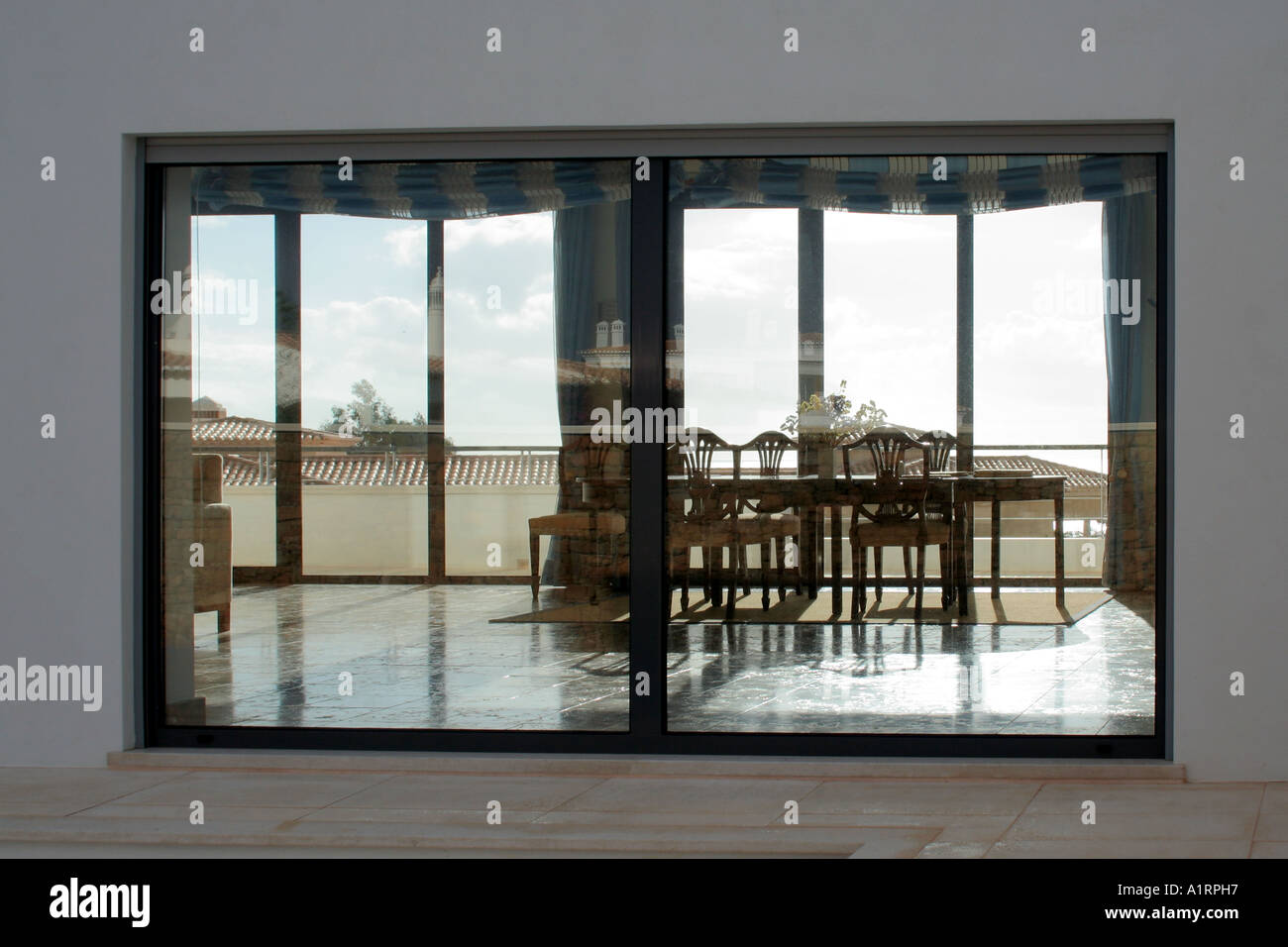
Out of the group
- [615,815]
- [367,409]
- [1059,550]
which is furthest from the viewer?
[367,409]

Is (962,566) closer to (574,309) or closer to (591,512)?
(591,512)

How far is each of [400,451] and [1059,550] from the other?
223 centimetres

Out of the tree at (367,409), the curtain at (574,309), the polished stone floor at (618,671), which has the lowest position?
the polished stone floor at (618,671)

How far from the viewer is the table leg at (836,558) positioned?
14.1ft

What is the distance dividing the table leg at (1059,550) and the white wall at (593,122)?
37 cm

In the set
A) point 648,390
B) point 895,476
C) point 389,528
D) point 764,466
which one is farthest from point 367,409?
point 895,476

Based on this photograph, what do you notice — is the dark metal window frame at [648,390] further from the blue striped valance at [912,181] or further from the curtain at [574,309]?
the curtain at [574,309]

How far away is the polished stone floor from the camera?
165 inches

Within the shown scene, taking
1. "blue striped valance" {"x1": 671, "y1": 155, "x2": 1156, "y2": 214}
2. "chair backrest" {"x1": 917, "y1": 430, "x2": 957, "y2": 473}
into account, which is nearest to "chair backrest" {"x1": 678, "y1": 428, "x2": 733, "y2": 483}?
"chair backrest" {"x1": 917, "y1": 430, "x2": 957, "y2": 473}

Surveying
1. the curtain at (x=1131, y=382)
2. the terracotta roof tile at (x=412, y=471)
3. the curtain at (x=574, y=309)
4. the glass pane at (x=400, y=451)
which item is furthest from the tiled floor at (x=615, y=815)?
the curtain at (x=574, y=309)

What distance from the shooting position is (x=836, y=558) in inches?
169

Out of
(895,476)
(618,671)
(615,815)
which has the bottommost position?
(615,815)

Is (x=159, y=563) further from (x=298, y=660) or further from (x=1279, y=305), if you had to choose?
(x=1279, y=305)
